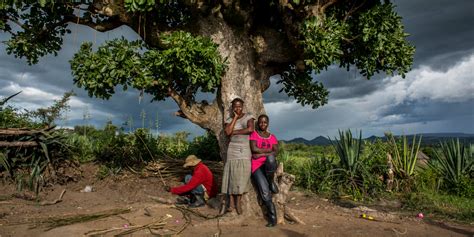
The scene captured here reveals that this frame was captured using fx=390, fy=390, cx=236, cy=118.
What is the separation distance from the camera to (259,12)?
25.3 feet

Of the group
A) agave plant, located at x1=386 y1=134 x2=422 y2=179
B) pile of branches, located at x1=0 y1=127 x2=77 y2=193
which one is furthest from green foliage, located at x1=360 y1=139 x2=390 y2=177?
pile of branches, located at x1=0 y1=127 x2=77 y2=193

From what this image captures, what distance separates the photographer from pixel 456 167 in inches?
370

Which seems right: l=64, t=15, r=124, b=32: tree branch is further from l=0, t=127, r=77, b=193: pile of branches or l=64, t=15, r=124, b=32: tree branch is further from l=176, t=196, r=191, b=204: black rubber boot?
l=176, t=196, r=191, b=204: black rubber boot

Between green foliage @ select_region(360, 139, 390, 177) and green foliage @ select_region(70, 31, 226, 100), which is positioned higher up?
green foliage @ select_region(70, 31, 226, 100)

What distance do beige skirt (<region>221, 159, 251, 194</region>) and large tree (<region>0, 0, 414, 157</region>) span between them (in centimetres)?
89

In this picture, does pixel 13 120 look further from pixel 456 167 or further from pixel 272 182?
pixel 456 167

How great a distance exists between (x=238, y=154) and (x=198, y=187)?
1670 millimetres

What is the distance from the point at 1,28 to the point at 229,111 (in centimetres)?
473

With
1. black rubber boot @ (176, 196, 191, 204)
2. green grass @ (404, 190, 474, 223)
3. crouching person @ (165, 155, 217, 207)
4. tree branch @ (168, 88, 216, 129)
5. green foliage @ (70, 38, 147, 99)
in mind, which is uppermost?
green foliage @ (70, 38, 147, 99)

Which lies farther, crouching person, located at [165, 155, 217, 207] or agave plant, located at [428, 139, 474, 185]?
agave plant, located at [428, 139, 474, 185]

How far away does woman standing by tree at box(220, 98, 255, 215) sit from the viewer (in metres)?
6.27

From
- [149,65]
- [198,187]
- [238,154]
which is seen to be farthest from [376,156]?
[149,65]

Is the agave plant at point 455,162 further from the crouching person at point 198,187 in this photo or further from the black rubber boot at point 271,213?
the crouching person at point 198,187

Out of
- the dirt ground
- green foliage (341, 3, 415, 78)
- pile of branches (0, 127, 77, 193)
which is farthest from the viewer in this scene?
pile of branches (0, 127, 77, 193)
